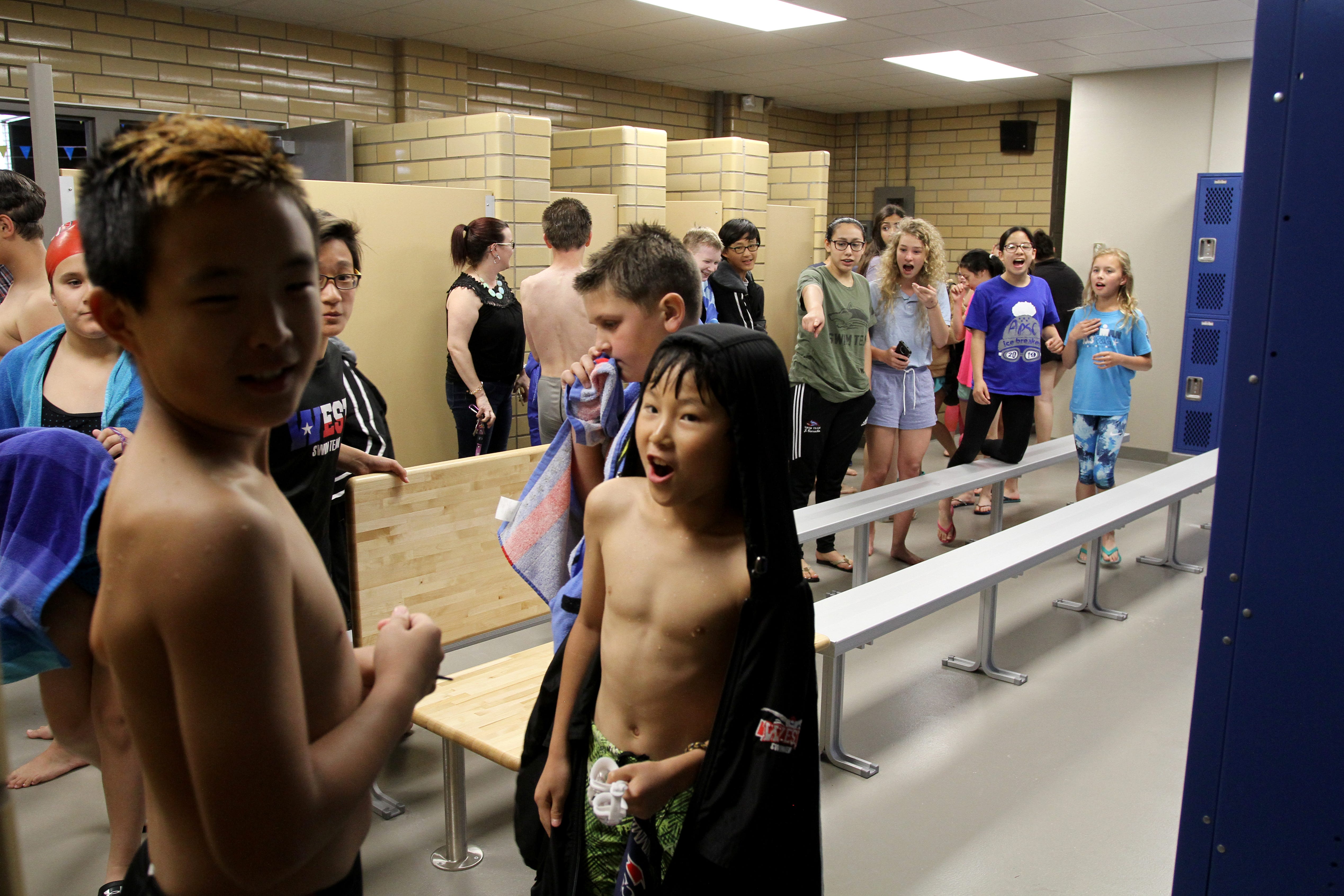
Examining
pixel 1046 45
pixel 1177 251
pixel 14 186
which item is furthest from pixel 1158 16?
pixel 14 186

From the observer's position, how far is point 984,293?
208 inches

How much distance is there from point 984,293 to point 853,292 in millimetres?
896

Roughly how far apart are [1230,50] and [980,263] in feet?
9.31

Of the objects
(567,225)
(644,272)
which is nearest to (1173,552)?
(567,225)

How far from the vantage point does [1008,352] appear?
17.3 feet

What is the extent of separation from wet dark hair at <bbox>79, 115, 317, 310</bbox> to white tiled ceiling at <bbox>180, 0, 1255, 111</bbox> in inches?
240

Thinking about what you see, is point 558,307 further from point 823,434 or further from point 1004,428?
point 1004,428

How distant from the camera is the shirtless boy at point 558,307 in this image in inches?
183

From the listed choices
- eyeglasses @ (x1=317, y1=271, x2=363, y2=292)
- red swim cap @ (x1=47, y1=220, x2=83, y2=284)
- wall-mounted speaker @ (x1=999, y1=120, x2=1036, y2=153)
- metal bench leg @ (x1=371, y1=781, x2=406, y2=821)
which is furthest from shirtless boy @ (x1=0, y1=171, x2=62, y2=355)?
wall-mounted speaker @ (x1=999, y1=120, x2=1036, y2=153)

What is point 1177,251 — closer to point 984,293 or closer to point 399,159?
point 984,293

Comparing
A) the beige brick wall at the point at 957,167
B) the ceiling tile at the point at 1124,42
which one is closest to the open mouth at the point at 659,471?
the ceiling tile at the point at 1124,42

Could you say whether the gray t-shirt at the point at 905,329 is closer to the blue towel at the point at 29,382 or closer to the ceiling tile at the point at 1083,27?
the ceiling tile at the point at 1083,27

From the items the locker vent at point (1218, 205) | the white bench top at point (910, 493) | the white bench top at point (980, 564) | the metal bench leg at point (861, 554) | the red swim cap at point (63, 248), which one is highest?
the locker vent at point (1218, 205)

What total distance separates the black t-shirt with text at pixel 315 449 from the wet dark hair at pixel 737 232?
3.03m
